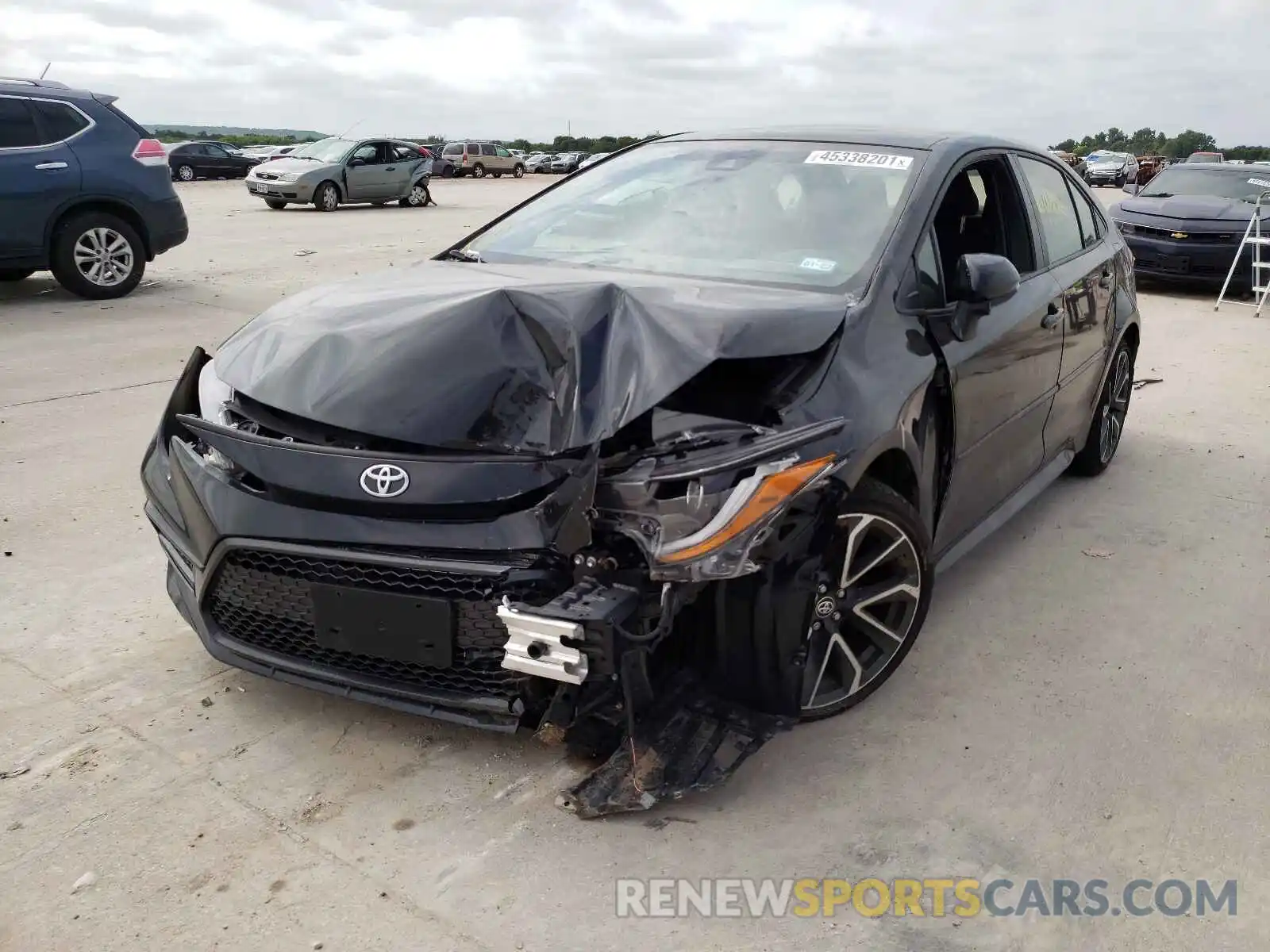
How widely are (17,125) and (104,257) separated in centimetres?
124

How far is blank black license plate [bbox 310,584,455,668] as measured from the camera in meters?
2.51

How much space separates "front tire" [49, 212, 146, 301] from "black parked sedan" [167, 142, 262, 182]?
Answer: 983 inches

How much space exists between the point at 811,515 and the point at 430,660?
0.97 metres

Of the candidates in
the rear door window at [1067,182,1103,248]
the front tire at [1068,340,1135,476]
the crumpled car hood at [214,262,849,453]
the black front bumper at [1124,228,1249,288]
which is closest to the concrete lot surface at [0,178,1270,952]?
the front tire at [1068,340,1135,476]

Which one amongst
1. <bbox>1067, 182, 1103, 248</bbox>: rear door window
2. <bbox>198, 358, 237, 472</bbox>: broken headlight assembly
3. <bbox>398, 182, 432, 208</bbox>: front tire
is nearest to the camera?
<bbox>198, 358, 237, 472</bbox>: broken headlight assembly

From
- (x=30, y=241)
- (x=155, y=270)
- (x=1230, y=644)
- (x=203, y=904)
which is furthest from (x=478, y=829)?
(x=155, y=270)

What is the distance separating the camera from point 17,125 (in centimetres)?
904

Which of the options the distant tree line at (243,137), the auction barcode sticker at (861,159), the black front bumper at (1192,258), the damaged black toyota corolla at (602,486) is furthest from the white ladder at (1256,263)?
the distant tree line at (243,137)

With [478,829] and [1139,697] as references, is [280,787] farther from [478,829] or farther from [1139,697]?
[1139,697]

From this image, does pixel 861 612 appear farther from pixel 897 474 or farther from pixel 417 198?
pixel 417 198

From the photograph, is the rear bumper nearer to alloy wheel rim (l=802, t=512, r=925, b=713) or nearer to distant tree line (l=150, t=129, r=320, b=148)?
alloy wheel rim (l=802, t=512, r=925, b=713)

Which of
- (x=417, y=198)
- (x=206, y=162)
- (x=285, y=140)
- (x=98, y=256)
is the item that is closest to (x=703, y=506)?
(x=98, y=256)
